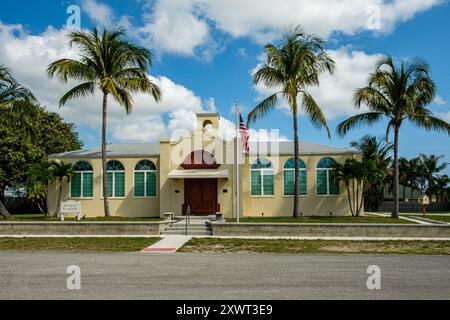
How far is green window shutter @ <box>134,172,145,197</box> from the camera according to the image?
2444 centimetres

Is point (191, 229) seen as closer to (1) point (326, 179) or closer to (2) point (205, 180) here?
(2) point (205, 180)

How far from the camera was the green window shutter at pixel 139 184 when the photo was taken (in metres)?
24.4

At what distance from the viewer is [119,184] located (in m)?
24.6

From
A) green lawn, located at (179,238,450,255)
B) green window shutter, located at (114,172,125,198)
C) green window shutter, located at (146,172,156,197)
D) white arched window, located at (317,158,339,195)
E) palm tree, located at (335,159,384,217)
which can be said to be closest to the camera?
A: green lawn, located at (179,238,450,255)

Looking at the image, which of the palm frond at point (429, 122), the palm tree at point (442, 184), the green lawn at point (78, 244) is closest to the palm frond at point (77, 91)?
the green lawn at point (78, 244)

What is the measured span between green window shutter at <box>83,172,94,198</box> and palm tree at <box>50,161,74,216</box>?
92cm

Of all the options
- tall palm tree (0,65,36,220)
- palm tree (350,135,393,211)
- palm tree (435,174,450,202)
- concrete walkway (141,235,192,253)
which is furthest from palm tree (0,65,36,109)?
palm tree (435,174,450,202)

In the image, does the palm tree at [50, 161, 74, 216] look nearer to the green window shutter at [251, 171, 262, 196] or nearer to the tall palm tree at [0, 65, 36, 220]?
the tall palm tree at [0, 65, 36, 220]

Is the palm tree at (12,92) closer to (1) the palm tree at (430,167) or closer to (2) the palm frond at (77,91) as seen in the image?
(2) the palm frond at (77,91)

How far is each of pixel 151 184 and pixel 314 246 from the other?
1347 centimetres

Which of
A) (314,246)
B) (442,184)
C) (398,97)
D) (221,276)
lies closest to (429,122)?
(398,97)

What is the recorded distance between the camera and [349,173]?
2289 centimetres

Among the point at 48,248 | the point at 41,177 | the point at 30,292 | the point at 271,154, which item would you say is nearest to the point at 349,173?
the point at 271,154

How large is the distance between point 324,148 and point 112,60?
45.4 ft
